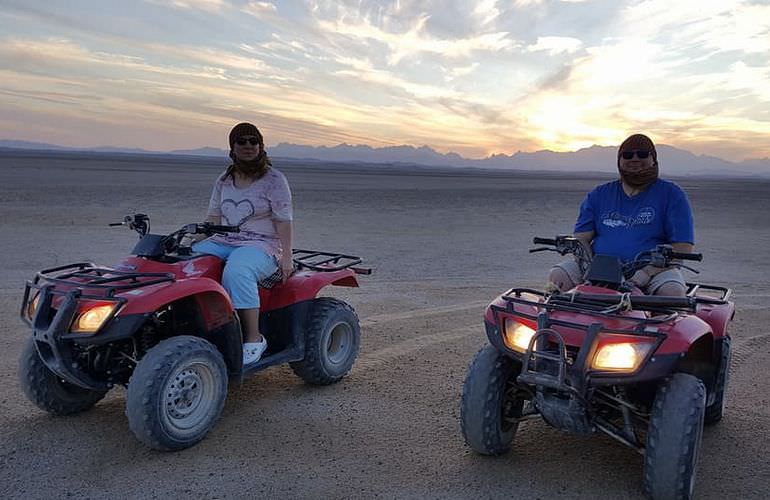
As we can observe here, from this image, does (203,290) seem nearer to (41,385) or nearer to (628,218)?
(41,385)

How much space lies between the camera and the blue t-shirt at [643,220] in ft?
15.5

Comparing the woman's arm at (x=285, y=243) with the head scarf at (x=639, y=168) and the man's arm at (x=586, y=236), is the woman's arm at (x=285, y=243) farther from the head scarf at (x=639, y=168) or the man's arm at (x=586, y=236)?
the head scarf at (x=639, y=168)

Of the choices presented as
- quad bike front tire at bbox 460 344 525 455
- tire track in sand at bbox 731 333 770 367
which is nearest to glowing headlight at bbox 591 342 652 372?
quad bike front tire at bbox 460 344 525 455

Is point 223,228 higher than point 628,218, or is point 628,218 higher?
Answer: point 628,218

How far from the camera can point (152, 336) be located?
4.78 meters

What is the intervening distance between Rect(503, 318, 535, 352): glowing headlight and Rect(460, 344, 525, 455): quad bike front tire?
0.66 feet

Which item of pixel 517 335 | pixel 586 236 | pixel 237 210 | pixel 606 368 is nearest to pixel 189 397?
pixel 237 210

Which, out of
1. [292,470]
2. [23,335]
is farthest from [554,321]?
[23,335]

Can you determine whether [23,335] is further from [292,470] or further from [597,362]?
[597,362]

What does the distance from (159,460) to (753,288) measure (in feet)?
33.0

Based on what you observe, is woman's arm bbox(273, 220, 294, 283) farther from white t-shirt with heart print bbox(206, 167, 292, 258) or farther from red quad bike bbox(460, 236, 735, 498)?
red quad bike bbox(460, 236, 735, 498)

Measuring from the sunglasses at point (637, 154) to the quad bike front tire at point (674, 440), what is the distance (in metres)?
1.75

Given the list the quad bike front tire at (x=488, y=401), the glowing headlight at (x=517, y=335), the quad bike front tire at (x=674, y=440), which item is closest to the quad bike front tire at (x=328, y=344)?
the quad bike front tire at (x=488, y=401)

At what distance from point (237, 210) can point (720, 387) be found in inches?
151
